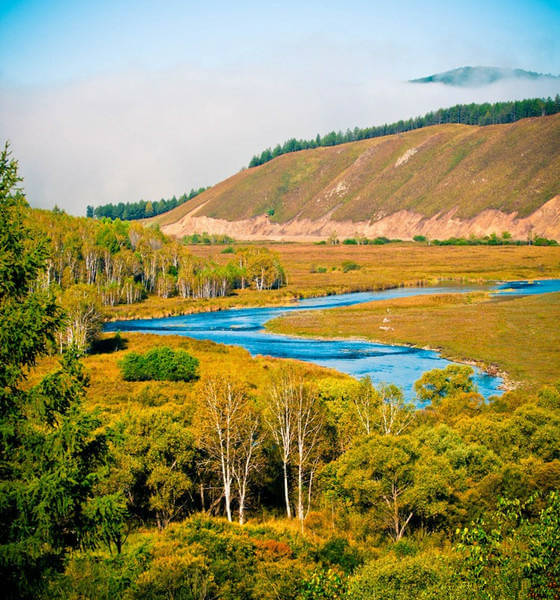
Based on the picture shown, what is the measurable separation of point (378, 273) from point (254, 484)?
431 ft

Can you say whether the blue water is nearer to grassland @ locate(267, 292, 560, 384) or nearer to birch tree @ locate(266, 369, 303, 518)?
grassland @ locate(267, 292, 560, 384)

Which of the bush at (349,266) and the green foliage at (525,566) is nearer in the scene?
the green foliage at (525,566)

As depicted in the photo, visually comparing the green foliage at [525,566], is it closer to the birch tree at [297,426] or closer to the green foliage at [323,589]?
the green foliage at [323,589]

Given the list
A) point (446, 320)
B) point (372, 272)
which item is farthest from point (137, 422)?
point (372, 272)

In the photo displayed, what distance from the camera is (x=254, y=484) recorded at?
109 ft

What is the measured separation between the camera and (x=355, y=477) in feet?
85.1

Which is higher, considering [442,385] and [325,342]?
[442,385]

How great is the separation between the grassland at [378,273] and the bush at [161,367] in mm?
53003

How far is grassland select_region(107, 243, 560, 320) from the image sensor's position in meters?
124

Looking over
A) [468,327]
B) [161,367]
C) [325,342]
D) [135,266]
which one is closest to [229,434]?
[161,367]

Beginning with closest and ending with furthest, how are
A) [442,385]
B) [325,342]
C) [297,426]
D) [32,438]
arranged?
1. [32,438]
2. [297,426]
3. [442,385]
4. [325,342]

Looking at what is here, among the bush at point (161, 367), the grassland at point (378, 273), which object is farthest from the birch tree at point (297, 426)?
the grassland at point (378, 273)

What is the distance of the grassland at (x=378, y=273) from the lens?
408 ft

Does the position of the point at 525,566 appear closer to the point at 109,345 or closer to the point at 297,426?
the point at 297,426
